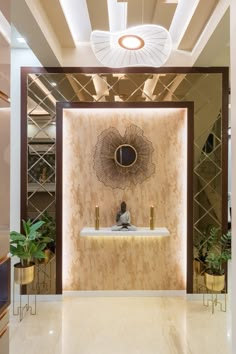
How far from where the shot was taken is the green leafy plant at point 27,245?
3215 mm

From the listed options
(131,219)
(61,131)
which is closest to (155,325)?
(131,219)

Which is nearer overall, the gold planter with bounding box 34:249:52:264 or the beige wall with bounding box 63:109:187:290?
the gold planter with bounding box 34:249:52:264

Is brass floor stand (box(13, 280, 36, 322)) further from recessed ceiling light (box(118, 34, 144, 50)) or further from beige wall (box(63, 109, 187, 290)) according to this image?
recessed ceiling light (box(118, 34, 144, 50))

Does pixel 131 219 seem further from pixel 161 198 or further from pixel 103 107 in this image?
pixel 103 107

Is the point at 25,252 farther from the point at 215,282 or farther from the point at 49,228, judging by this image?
the point at 215,282

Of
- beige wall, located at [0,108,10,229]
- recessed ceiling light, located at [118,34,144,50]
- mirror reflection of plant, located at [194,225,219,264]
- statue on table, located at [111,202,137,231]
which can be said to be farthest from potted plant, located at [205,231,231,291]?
beige wall, located at [0,108,10,229]

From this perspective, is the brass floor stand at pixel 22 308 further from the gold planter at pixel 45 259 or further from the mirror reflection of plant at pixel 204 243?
the mirror reflection of plant at pixel 204 243

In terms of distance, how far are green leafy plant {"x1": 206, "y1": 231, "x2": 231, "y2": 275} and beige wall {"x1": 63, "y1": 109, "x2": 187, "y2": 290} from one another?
0.42 meters

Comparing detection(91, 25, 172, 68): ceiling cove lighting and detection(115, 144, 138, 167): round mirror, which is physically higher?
detection(91, 25, 172, 68): ceiling cove lighting

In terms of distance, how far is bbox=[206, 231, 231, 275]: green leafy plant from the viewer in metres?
3.38

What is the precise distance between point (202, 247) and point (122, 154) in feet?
5.40

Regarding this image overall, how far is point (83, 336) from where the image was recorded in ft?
9.37

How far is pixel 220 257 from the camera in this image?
337 cm

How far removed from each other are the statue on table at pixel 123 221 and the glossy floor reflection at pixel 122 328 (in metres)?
0.97
